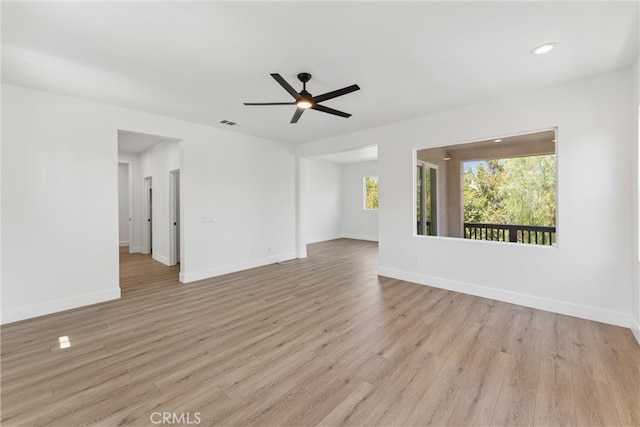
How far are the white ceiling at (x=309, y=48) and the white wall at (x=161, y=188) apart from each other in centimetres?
231

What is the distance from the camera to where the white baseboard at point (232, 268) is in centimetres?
466

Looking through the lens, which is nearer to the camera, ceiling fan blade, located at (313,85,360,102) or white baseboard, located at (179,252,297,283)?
ceiling fan blade, located at (313,85,360,102)

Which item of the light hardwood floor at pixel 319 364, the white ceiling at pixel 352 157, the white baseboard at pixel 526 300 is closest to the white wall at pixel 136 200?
the light hardwood floor at pixel 319 364

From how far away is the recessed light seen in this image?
2367 millimetres

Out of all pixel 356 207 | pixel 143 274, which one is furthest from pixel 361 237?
pixel 143 274

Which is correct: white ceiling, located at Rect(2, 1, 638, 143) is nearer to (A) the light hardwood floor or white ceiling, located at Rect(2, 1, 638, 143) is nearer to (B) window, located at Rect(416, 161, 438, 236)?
(B) window, located at Rect(416, 161, 438, 236)

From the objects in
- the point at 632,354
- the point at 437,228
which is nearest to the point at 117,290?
the point at 437,228

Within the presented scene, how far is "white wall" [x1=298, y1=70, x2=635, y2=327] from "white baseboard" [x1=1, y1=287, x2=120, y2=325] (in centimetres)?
488

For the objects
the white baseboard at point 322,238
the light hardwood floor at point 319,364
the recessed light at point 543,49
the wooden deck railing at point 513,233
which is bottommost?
the light hardwood floor at point 319,364

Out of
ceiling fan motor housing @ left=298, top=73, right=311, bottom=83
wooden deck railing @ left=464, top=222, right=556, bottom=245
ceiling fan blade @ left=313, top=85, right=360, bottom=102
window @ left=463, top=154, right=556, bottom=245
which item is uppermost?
ceiling fan motor housing @ left=298, top=73, right=311, bottom=83

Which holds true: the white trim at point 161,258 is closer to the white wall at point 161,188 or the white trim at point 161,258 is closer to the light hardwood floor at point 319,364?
the white wall at point 161,188

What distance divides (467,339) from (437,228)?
2.95 m

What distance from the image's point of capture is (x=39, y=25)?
6.81 ft

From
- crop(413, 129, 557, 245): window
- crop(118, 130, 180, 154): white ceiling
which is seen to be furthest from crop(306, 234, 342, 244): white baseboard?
crop(118, 130, 180, 154): white ceiling
